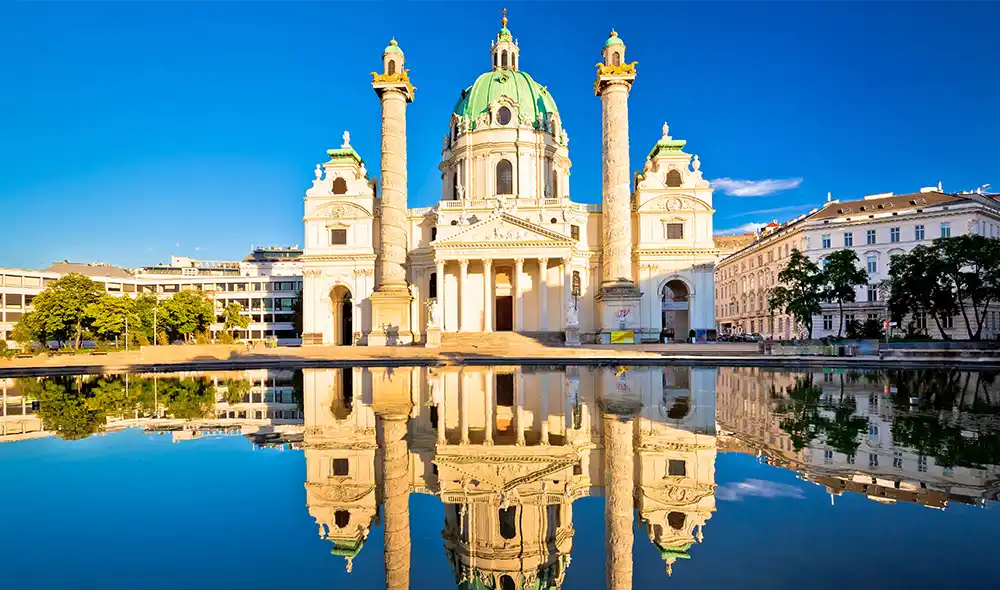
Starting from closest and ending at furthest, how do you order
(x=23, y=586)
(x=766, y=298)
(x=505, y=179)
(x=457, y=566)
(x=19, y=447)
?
(x=23, y=586), (x=457, y=566), (x=19, y=447), (x=505, y=179), (x=766, y=298)

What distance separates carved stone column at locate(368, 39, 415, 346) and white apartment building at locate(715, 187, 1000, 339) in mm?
43771

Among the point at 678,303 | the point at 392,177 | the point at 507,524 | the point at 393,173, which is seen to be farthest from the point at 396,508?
the point at 678,303

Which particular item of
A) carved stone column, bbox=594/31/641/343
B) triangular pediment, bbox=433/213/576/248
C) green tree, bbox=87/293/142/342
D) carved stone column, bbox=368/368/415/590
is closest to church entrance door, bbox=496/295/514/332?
triangular pediment, bbox=433/213/576/248

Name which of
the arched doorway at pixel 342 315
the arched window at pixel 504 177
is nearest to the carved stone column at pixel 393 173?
the arched doorway at pixel 342 315

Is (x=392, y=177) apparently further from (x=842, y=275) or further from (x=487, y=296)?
(x=842, y=275)

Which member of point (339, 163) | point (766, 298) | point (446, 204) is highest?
point (339, 163)

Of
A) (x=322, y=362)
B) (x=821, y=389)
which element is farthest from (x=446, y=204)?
(x=821, y=389)

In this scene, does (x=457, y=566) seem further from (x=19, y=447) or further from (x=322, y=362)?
(x=322, y=362)

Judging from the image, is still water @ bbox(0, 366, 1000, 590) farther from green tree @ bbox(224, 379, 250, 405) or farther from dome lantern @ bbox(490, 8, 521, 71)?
dome lantern @ bbox(490, 8, 521, 71)

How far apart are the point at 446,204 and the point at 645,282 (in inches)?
890

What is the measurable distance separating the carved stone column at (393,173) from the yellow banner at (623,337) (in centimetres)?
1804

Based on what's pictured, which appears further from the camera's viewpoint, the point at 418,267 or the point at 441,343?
the point at 418,267

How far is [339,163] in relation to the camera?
6084 centimetres

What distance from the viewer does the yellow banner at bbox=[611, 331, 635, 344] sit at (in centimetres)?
4709
